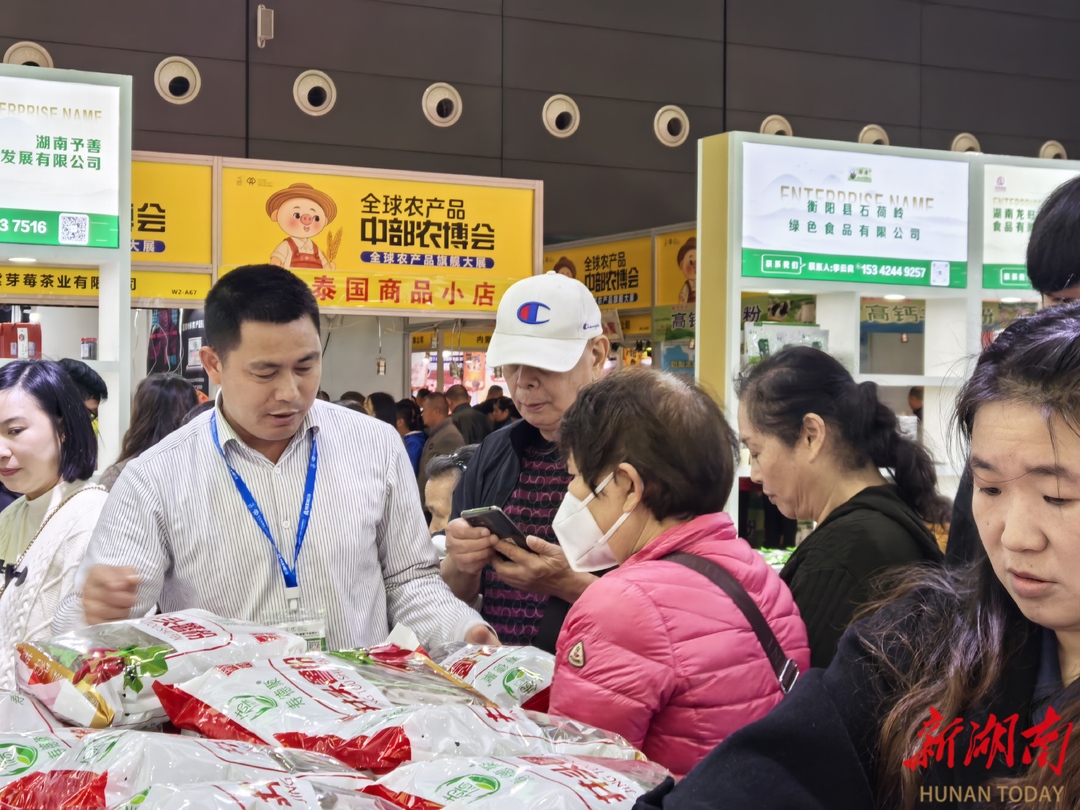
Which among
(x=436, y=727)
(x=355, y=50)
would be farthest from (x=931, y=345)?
(x=355, y=50)

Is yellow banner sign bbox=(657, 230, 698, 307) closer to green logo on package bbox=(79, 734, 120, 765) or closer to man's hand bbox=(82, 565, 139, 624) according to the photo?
man's hand bbox=(82, 565, 139, 624)

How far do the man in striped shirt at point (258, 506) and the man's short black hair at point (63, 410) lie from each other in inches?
34.4

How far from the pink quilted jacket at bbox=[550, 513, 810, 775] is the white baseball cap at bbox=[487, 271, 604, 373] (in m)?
1.00

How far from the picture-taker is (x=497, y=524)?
222cm

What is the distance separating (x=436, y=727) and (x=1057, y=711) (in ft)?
2.16

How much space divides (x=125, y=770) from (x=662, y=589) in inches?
29.0

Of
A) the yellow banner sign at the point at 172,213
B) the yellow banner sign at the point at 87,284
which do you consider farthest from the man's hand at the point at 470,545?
the yellow banner sign at the point at 172,213

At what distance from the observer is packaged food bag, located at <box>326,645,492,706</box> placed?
1446 millimetres

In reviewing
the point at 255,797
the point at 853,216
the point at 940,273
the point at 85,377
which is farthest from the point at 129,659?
the point at 940,273

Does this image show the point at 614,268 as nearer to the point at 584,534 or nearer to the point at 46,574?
the point at 46,574

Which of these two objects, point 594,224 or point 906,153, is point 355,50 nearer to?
point 594,224

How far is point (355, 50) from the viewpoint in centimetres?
932

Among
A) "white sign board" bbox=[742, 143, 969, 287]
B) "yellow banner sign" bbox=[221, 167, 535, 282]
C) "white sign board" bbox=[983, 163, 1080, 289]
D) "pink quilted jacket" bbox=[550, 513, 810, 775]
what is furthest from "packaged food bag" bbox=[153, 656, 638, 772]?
"yellow banner sign" bbox=[221, 167, 535, 282]

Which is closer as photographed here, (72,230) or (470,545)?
(470,545)
